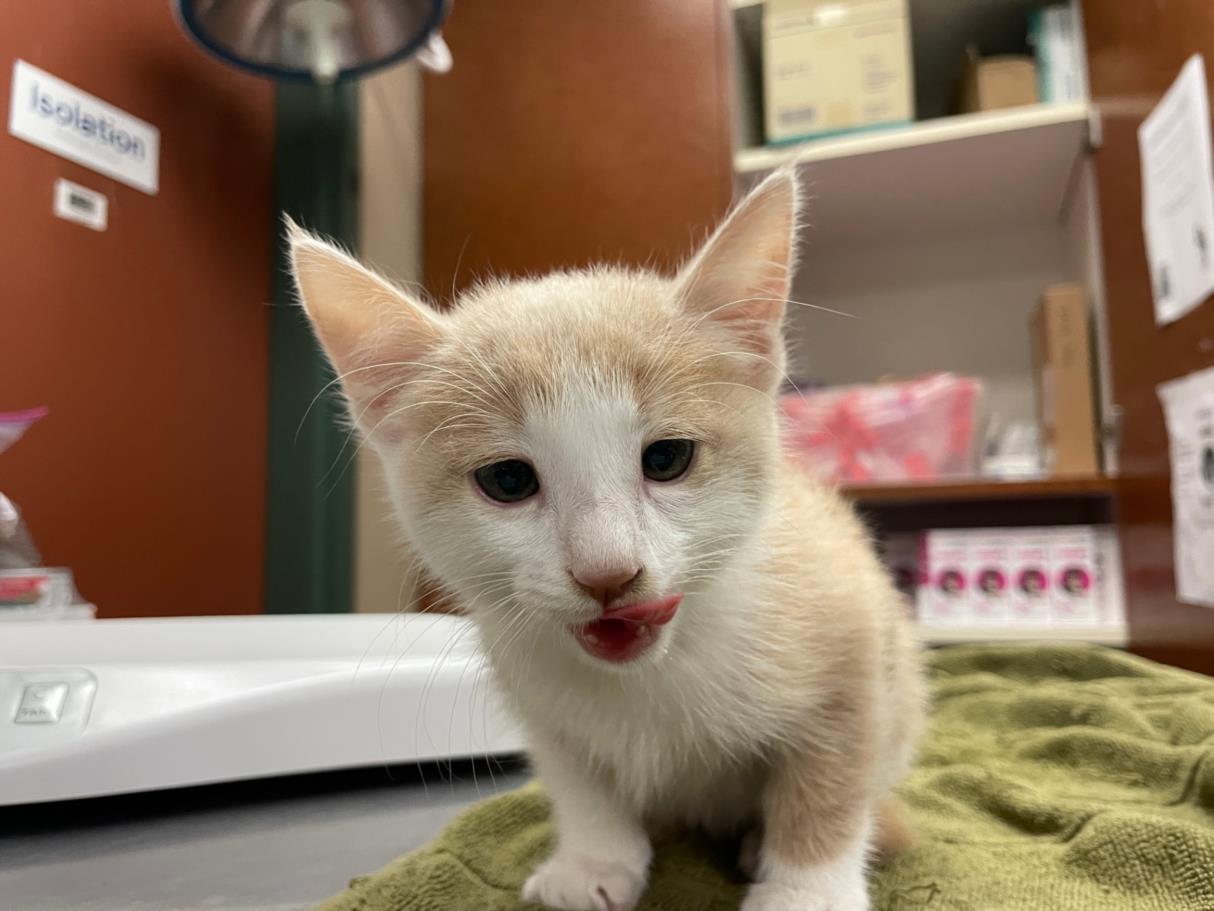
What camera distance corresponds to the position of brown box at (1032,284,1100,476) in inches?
65.7

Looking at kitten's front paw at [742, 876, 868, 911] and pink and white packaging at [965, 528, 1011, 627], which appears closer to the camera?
kitten's front paw at [742, 876, 868, 911]

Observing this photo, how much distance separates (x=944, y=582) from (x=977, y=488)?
8.8 inches

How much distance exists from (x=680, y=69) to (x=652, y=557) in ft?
5.00

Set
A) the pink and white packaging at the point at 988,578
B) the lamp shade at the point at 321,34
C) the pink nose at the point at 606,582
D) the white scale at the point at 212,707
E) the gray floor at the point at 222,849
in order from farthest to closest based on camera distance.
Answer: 1. the pink and white packaging at the point at 988,578
2. the lamp shade at the point at 321,34
3. the white scale at the point at 212,707
4. the gray floor at the point at 222,849
5. the pink nose at the point at 606,582

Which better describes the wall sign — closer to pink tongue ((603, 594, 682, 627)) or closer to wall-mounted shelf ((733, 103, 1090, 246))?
wall-mounted shelf ((733, 103, 1090, 246))

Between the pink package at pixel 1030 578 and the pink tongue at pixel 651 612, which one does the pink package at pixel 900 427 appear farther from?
the pink tongue at pixel 651 612

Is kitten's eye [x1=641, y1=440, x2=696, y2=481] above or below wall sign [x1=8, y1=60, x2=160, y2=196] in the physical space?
below

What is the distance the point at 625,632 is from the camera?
0.55 metres

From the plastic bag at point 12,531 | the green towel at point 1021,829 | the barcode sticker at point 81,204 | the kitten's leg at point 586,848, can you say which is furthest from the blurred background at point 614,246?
the kitten's leg at point 586,848

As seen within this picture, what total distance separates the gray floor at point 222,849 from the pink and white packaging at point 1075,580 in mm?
1257

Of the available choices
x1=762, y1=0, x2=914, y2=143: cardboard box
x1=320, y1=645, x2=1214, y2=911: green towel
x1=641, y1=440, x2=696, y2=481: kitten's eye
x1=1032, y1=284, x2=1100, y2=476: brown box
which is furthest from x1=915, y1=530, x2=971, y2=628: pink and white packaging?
x1=641, y1=440, x2=696, y2=481: kitten's eye

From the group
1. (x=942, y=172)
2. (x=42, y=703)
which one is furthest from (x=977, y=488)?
(x=42, y=703)

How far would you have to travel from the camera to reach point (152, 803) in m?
0.86

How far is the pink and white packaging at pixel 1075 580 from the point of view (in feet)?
5.39
